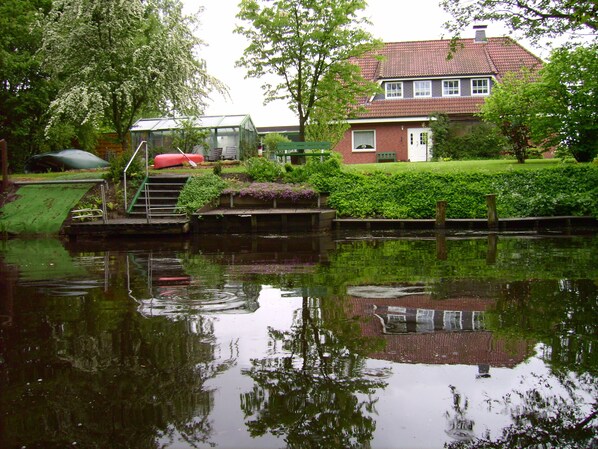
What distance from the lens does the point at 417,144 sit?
33562 mm

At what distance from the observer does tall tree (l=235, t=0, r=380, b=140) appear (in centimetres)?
2234

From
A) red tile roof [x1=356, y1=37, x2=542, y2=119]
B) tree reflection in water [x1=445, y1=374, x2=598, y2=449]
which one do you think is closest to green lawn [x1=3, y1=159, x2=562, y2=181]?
red tile roof [x1=356, y1=37, x2=542, y2=119]

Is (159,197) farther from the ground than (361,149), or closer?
closer

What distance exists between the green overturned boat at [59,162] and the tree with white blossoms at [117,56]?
3508 millimetres

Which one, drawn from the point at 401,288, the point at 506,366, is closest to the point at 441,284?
the point at 401,288

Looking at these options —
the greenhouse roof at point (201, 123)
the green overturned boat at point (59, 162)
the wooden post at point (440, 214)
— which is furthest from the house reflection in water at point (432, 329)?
the green overturned boat at point (59, 162)

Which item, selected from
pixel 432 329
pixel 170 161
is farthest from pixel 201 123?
pixel 432 329

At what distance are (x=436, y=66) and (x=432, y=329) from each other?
32.5 metres

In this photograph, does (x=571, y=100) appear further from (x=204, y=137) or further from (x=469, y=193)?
(x=204, y=137)

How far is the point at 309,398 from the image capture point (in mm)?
4309

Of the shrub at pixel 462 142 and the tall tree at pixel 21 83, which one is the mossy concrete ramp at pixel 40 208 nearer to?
the tall tree at pixel 21 83

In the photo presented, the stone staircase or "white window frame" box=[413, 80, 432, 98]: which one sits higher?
"white window frame" box=[413, 80, 432, 98]

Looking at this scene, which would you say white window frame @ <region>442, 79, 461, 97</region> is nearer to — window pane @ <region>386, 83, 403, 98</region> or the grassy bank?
window pane @ <region>386, 83, 403, 98</region>

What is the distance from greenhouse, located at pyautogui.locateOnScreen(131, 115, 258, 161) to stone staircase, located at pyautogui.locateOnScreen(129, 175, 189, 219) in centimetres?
605
